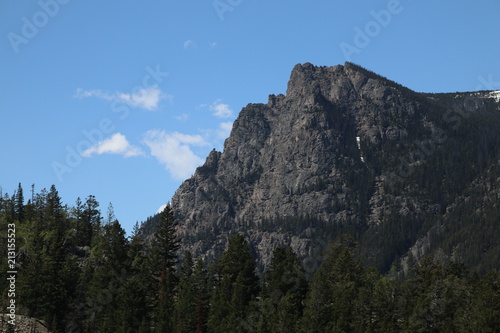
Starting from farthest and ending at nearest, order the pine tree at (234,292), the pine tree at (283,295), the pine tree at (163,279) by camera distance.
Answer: the pine tree at (163,279), the pine tree at (234,292), the pine tree at (283,295)

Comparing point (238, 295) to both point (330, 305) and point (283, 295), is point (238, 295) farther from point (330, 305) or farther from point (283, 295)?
point (330, 305)

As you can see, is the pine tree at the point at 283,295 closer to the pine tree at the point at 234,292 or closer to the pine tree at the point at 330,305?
the pine tree at the point at 330,305

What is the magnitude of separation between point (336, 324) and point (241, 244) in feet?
97.2

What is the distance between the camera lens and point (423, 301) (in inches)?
4067

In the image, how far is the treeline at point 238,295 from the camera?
4033 inches

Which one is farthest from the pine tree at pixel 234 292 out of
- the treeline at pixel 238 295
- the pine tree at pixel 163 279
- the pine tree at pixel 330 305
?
the pine tree at pixel 330 305

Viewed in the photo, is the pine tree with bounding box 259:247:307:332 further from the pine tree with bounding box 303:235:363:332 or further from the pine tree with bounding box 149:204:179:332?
the pine tree with bounding box 149:204:179:332

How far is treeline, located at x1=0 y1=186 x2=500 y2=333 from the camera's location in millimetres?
102438

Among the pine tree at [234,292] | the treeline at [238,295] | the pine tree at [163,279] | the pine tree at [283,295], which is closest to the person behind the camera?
the treeline at [238,295]

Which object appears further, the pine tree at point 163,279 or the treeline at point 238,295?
the pine tree at point 163,279

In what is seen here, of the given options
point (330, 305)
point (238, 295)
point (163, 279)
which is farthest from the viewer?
point (163, 279)

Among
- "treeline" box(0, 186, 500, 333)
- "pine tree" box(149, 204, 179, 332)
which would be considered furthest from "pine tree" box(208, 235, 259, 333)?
"pine tree" box(149, 204, 179, 332)

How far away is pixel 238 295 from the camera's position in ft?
380

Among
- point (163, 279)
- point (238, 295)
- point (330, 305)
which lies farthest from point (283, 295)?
point (163, 279)
